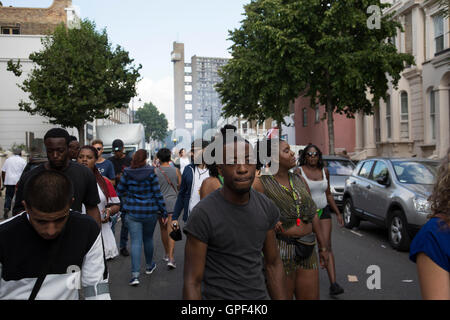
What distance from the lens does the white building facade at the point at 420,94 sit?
21578 mm

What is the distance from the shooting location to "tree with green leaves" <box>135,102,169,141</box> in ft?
404

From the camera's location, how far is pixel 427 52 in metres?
23.3

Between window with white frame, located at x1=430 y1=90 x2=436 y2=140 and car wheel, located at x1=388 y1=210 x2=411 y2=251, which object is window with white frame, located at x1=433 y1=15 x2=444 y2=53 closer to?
window with white frame, located at x1=430 y1=90 x2=436 y2=140

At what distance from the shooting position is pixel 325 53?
21.9 metres

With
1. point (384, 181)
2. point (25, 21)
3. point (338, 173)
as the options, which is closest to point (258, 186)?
point (384, 181)

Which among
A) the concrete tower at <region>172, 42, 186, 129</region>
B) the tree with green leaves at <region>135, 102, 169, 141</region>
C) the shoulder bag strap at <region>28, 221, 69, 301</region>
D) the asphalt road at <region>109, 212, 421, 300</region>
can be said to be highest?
the concrete tower at <region>172, 42, 186, 129</region>

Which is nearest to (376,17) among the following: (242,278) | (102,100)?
(102,100)

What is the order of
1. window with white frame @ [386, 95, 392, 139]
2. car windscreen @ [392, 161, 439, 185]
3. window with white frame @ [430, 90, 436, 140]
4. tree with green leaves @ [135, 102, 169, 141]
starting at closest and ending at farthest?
car windscreen @ [392, 161, 439, 185], window with white frame @ [430, 90, 436, 140], window with white frame @ [386, 95, 392, 139], tree with green leaves @ [135, 102, 169, 141]

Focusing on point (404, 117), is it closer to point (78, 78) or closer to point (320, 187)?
point (78, 78)

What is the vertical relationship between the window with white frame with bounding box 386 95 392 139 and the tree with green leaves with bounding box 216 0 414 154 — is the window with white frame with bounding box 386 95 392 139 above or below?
below

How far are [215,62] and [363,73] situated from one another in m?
120

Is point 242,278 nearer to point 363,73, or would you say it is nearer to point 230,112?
point 363,73

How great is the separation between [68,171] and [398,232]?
21.0 feet

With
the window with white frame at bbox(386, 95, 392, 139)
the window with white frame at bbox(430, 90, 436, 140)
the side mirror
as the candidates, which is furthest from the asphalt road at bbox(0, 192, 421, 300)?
the window with white frame at bbox(386, 95, 392, 139)
